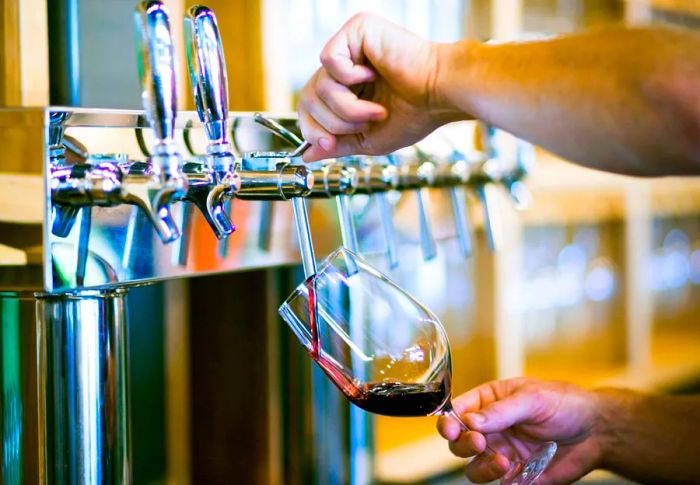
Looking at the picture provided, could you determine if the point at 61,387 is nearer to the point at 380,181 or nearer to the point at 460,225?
the point at 380,181

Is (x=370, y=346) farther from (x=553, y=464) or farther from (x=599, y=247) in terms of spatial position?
(x=599, y=247)

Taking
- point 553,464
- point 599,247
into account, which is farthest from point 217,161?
point 599,247

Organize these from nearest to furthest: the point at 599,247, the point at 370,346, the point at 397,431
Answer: the point at 370,346, the point at 397,431, the point at 599,247

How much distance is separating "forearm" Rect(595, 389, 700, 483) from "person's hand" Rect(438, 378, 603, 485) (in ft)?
0.07

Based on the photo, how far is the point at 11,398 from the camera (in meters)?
0.76

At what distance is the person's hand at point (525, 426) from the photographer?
811mm

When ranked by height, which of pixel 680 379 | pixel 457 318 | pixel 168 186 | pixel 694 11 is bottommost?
pixel 680 379

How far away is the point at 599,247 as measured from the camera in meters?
2.35

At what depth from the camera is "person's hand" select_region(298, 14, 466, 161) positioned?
0.80 m

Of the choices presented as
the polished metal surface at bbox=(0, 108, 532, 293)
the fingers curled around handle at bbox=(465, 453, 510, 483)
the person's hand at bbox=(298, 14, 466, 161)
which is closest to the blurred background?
the polished metal surface at bbox=(0, 108, 532, 293)

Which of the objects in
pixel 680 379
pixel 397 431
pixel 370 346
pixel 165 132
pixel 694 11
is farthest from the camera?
pixel 694 11

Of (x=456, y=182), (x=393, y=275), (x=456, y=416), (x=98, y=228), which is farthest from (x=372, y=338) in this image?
(x=393, y=275)

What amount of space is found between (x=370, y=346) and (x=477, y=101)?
0.21m

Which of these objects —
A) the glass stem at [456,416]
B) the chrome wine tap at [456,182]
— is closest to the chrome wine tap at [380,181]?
the chrome wine tap at [456,182]
